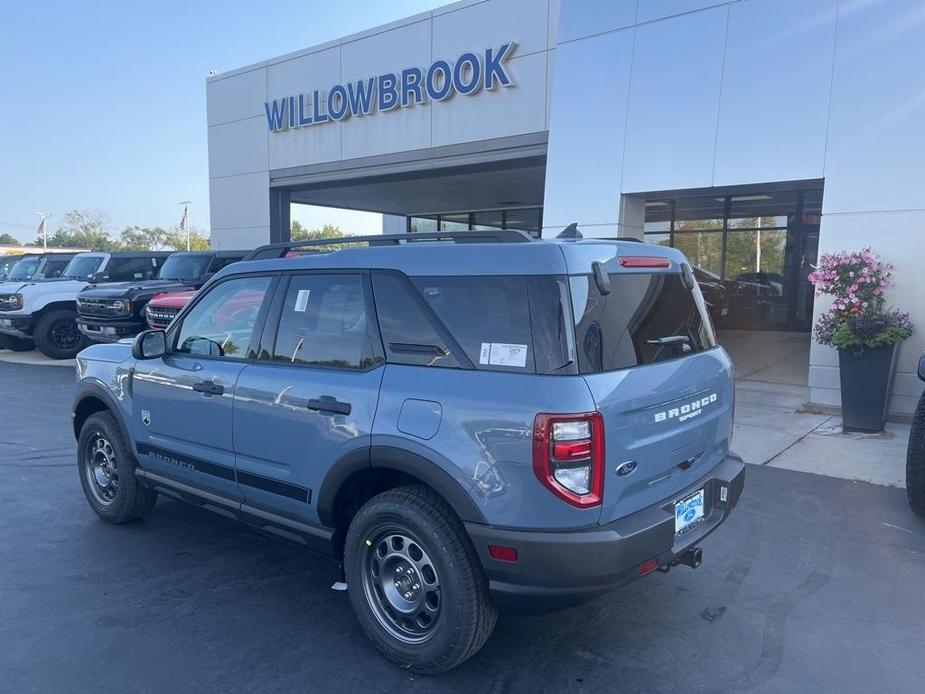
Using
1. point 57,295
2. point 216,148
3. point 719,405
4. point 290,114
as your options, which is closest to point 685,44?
point 719,405

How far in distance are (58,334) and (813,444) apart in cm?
1323

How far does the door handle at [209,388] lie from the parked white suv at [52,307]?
10937 mm

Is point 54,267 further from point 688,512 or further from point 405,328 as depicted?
point 688,512

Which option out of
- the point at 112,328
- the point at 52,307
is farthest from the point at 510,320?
the point at 52,307

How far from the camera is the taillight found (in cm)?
262

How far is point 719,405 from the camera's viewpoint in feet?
11.6

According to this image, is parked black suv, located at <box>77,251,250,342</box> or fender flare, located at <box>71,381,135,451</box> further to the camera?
parked black suv, located at <box>77,251,250,342</box>

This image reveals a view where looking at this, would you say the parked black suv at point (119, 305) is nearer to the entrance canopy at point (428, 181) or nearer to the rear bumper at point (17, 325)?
the rear bumper at point (17, 325)

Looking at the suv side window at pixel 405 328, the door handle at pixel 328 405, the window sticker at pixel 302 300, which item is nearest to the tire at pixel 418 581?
the door handle at pixel 328 405

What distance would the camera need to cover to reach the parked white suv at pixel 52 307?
42.8ft

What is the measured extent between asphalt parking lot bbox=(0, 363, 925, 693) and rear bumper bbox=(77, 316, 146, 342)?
717cm

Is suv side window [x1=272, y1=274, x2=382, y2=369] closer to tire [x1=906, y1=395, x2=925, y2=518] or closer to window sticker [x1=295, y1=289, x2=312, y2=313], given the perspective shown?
window sticker [x1=295, y1=289, x2=312, y2=313]

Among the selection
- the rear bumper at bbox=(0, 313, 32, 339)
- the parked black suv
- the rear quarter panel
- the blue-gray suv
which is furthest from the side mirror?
the rear bumper at bbox=(0, 313, 32, 339)

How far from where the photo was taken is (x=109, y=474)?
4898 millimetres
